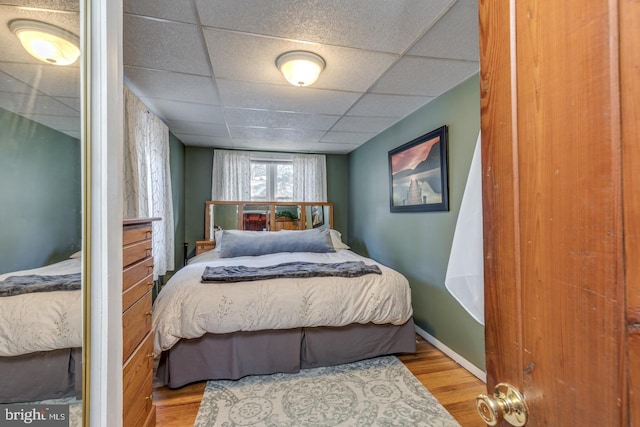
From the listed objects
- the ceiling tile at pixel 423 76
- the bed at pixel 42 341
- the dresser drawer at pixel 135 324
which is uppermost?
the ceiling tile at pixel 423 76

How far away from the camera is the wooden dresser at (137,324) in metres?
1.27

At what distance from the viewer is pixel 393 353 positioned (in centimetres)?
241

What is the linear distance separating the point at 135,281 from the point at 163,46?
4.53 feet

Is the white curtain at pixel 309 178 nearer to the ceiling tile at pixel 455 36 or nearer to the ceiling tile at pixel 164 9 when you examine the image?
the ceiling tile at pixel 455 36

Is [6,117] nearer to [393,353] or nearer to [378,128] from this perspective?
[393,353]

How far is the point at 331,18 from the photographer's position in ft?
4.86

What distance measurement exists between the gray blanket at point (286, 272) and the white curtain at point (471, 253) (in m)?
1.60

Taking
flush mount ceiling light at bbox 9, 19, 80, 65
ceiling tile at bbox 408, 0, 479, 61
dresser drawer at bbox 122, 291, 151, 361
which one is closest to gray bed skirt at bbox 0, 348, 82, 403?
dresser drawer at bbox 122, 291, 151, 361

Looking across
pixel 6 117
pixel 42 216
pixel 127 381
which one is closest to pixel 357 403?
pixel 127 381

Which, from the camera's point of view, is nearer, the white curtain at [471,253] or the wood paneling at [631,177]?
the wood paneling at [631,177]

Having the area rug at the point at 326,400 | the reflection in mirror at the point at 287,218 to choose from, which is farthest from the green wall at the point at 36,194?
the reflection in mirror at the point at 287,218

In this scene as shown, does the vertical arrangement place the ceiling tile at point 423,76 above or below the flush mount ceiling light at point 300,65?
above

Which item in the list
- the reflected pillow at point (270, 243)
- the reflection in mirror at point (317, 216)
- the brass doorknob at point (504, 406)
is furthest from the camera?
the reflection in mirror at point (317, 216)

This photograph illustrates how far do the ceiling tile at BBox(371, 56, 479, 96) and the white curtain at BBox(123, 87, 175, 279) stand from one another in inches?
78.1
